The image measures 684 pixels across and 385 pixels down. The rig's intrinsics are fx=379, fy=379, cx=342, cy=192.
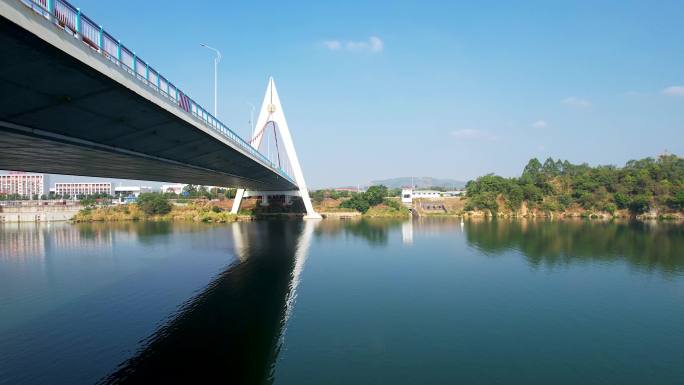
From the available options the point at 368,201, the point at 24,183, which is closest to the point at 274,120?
the point at 368,201

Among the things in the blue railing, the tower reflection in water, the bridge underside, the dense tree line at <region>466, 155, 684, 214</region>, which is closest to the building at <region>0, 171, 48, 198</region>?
the dense tree line at <region>466, 155, 684, 214</region>

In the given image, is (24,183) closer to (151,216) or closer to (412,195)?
(151,216)

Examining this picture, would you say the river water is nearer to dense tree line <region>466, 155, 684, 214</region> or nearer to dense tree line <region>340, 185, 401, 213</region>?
dense tree line <region>466, 155, 684, 214</region>

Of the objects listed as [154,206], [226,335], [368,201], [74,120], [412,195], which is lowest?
[226,335]

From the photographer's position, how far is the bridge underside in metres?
7.33

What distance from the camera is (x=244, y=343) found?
45.5ft

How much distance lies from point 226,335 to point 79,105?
9.46 meters

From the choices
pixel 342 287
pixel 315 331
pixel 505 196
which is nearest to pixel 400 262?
pixel 342 287

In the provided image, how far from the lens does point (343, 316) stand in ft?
54.4

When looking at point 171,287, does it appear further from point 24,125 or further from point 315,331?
point 24,125

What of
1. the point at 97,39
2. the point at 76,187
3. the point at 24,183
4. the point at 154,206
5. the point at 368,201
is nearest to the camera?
the point at 97,39

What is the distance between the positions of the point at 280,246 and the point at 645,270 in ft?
91.7

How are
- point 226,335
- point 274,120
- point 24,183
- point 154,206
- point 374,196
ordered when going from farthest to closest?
point 24,183 < point 374,196 < point 154,206 < point 274,120 < point 226,335

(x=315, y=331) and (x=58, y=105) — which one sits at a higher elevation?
(x=58, y=105)
